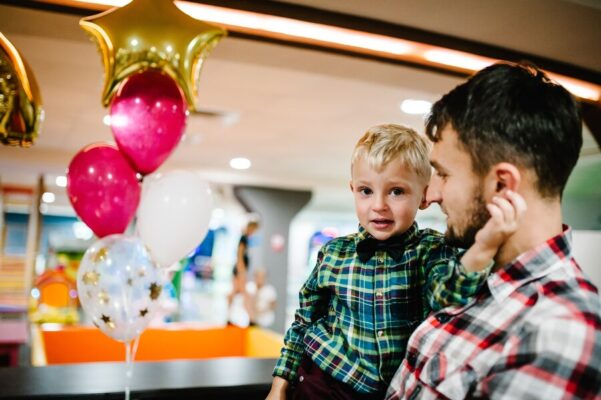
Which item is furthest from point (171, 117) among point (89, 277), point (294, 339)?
point (294, 339)

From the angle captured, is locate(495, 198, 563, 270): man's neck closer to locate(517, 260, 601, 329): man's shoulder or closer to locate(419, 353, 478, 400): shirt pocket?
locate(517, 260, 601, 329): man's shoulder

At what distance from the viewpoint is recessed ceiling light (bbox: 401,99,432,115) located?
3.98 meters

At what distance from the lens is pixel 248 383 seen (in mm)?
2229

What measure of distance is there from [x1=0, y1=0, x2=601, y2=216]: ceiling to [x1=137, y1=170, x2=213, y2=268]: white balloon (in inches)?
42.3

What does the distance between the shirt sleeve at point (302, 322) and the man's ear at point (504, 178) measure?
2.14ft

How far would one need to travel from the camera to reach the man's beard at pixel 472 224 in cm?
101

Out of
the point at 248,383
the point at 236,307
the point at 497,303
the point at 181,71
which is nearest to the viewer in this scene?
the point at 497,303

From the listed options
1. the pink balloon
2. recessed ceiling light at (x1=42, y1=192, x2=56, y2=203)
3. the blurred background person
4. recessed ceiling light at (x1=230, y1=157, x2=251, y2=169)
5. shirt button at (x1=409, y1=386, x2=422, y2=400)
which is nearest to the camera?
shirt button at (x1=409, y1=386, x2=422, y2=400)

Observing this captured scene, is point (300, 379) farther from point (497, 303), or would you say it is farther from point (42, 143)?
point (42, 143)

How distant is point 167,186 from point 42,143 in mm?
5378

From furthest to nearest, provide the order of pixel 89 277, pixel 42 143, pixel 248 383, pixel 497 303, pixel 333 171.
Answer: pixel 333 171, pixel 42 143, pixel 248 383, pixel 89 277, pixel 497 303

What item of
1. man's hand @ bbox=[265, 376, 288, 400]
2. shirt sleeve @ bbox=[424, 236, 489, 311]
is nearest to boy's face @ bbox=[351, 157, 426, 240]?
shirt sleeve @ bbox=[424, 236, 489, 311]

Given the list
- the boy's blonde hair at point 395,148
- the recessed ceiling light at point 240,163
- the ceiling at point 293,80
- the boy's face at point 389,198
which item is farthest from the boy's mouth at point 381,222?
the recessed ceiling light at point 240,163

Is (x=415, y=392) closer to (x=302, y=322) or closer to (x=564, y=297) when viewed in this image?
(x=564, y=297)
